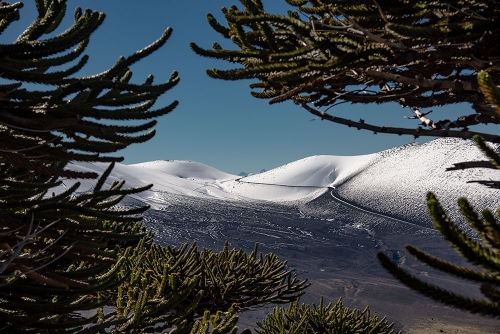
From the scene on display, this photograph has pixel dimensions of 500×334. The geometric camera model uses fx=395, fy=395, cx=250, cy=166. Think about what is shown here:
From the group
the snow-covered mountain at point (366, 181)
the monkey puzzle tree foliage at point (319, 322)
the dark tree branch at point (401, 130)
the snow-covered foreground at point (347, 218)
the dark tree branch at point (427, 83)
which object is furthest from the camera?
the snow-covered mountain at point (366, 181)

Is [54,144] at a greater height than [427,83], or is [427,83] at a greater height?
[427,83]

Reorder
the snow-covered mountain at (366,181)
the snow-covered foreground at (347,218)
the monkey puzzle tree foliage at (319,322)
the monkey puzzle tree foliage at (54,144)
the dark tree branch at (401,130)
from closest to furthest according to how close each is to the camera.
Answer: the monkey puzzle tree foliage at (54,144) → the dark tree branch at (401,130) → the monkey puzzle tree foliage at (319,322) → the snow-covered foreground at (347,218) → the snow-covered mountain at (366,181)

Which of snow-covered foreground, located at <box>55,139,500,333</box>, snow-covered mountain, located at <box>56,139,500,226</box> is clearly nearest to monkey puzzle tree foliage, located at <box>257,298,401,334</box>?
snow-covered foreground, located at <box>55,139,500,333</box>

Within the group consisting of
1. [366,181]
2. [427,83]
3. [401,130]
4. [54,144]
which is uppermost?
[366,181]

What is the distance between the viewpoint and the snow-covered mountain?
2566 inches

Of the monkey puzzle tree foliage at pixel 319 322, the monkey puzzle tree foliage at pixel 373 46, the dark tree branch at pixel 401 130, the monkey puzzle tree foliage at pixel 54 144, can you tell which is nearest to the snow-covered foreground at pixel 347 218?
the monkey puzzle tree foliage at pixel 319 322

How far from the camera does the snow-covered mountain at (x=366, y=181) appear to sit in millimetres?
65188

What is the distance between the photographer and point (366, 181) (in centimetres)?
7625

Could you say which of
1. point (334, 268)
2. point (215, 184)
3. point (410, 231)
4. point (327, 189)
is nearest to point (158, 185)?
point (215, 184)

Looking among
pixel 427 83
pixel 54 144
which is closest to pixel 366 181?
pixel 427 83

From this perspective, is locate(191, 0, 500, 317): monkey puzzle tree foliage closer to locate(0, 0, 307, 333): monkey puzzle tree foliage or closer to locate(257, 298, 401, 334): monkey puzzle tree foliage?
locate(0, 0, 307, 333): monkey puzzle tree foliage

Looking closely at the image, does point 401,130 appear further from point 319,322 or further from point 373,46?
point 319,322

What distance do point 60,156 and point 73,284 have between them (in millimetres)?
933

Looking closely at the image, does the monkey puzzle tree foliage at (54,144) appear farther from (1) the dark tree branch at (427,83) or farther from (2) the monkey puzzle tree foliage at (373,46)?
(1) the dark tree branch at (427,83)
